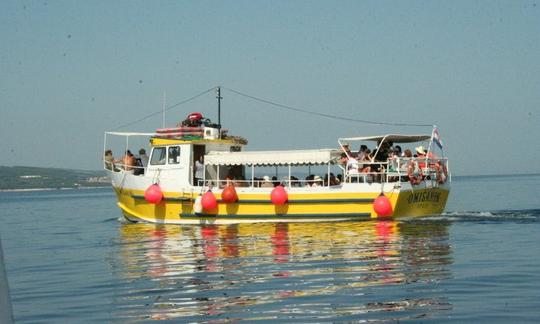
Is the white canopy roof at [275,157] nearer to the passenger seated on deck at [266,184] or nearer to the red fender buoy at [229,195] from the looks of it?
the passenger seated on deck at [266,184]

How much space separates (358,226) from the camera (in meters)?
23.0

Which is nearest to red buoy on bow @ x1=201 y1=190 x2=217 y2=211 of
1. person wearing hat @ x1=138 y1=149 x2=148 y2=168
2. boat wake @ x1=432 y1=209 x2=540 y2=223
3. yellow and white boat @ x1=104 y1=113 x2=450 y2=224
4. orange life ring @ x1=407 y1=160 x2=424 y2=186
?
yellow and white boat @ x1=104 y1=113 x2=450 y2=224

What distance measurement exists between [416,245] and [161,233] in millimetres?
10244

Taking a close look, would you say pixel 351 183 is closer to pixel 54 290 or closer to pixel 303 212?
pixel 303 212

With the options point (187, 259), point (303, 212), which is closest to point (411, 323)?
point (187, 259)

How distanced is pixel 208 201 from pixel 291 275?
12587mm

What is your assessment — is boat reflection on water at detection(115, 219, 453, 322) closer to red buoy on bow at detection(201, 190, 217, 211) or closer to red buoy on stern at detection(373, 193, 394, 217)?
red buoy on stern at detection(373, 193, 394, 217)

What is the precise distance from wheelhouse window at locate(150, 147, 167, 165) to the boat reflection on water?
4.82m

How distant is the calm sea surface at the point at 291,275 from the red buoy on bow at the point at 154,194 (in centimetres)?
262

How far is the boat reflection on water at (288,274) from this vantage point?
9.64 meters

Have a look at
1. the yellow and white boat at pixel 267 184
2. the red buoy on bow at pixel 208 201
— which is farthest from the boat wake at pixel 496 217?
the red buoy on bow at pixel 208 201

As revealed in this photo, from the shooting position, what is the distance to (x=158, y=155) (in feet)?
90.4

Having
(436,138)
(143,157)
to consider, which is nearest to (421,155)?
(436,138)

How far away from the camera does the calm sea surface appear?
9.55 m
